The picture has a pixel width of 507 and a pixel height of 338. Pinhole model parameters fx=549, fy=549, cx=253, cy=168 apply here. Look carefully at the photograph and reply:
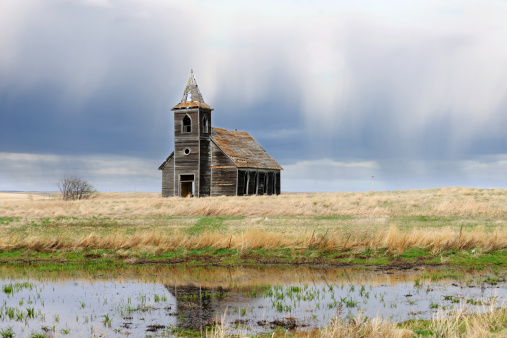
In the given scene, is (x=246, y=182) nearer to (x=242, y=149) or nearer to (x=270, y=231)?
(x=242, y=149)

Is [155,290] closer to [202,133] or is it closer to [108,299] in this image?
[108,299]

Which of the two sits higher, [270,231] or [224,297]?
[270,231]

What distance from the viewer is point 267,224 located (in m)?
28.8

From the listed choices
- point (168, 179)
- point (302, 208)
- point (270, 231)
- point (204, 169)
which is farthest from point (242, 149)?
point (270, 231)

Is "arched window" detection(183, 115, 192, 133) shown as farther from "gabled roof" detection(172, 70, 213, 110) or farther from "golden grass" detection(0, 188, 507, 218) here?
"golden grass" detection(0, 188, 507, 218)

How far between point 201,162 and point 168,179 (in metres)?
3.92

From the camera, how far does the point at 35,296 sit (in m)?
13.7

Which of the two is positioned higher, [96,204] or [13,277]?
[96,204]

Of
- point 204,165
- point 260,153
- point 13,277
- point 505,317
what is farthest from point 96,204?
point 505,317

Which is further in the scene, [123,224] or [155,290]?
[123,224]

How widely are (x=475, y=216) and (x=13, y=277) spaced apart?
24.6 meters

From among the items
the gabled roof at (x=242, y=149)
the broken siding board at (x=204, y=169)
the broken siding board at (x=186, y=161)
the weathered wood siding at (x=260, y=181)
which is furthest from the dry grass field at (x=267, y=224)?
the gabled roof at (x=242, y=149)

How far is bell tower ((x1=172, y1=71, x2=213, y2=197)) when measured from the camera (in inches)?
2014

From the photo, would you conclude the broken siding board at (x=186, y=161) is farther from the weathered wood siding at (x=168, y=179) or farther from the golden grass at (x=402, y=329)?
the golden grass at (x=402, y=329)
